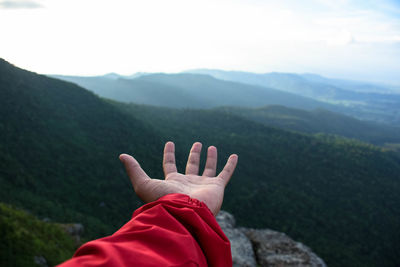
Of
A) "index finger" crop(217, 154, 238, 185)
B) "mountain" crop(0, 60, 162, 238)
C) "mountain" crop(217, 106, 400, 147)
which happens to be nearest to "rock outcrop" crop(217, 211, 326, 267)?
"index finger" crop(217, 154, 238, 185)

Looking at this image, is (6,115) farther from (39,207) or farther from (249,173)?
(249,173)

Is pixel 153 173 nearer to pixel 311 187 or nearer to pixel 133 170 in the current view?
pixel 133 170

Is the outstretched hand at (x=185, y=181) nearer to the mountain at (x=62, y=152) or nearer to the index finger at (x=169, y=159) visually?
the index finger at (x=169, y=159)

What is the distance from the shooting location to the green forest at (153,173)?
84.2ft

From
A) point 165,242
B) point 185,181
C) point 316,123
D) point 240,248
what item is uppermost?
point 165,242

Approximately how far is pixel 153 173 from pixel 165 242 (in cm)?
4209

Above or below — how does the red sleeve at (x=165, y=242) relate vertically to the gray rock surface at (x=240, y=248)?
above

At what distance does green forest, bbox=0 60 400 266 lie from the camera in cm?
2566

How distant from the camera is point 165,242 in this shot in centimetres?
149

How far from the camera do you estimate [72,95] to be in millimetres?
54562

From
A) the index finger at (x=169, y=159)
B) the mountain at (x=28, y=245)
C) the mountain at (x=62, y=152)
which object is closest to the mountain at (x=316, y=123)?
the mountain at (x=62, y=152)

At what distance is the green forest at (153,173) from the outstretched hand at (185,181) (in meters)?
8.77

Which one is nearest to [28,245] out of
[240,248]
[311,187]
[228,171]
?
[240,248]

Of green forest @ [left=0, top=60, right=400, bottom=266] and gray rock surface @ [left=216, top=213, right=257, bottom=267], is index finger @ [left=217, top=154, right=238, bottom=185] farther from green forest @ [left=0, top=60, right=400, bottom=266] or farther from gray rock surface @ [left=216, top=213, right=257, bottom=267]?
green forest @ [left=0, top=60, right=400, bottom=266]
